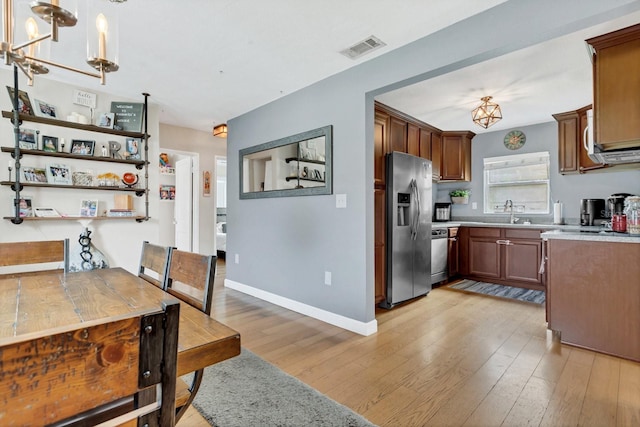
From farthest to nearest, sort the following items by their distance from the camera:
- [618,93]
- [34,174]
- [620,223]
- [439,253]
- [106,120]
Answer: [439,253], [106,120], [34,174], [620,223], [618,93]

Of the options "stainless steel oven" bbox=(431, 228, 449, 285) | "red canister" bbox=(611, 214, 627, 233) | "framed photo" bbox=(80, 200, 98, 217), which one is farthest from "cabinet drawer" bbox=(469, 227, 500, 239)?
"framed photo" bbox=(80, 200, 98, 217)

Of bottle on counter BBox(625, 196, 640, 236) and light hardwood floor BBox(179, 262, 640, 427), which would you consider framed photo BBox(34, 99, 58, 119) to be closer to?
light hardwood floor BBox(179, 262, 640, 427)

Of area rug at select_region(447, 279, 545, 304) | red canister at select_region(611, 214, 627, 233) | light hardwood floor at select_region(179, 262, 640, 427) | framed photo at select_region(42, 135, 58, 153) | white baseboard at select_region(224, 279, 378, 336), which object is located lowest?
light hardwood floor at select_region(179, 262, 640, 427)

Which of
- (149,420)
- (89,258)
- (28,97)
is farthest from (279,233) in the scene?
(149,420)

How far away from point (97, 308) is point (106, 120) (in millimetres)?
3089

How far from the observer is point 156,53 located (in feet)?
8.68

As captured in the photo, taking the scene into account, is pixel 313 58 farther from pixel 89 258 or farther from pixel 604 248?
pixel 89 258

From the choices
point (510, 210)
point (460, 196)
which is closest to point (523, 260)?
point (510, 210)

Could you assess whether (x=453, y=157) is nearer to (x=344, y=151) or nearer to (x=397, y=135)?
(x=397, y=135)

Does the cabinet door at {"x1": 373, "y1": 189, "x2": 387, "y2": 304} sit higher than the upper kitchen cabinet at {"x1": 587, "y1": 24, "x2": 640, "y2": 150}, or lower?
lower

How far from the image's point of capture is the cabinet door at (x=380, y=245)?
3.35 metres

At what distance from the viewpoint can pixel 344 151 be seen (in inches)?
115

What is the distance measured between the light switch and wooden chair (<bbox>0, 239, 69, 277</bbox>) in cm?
204

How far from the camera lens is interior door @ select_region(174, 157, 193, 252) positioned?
16.9ft
